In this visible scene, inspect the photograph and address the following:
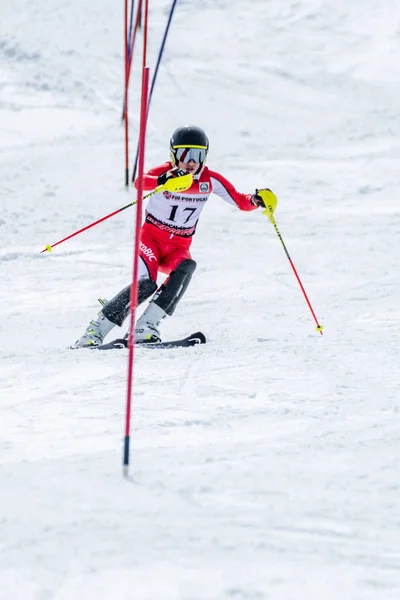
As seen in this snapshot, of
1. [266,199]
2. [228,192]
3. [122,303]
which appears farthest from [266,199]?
[122,303]

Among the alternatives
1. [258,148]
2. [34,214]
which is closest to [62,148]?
[34,214]

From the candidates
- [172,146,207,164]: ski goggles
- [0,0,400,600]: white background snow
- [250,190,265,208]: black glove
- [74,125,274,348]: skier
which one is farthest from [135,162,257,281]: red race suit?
[0,0,400,600]: white background snow

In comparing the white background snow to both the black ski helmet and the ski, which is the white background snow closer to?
the ski

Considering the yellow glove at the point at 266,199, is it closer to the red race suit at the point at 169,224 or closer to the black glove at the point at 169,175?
the red race suit at the point at 169,224

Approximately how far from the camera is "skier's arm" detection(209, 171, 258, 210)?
570 cm

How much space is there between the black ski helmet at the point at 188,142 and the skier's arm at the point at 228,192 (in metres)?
0.31

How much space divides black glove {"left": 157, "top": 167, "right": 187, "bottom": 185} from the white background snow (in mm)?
1166

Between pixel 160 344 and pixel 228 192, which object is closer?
pixel 160 344

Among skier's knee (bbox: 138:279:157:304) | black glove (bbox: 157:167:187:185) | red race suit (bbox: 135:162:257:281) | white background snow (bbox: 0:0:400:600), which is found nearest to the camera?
white background snow (bbox: 0:0:400:600)

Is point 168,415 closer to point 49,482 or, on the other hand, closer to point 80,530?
point 49,482

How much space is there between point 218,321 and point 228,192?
120cm

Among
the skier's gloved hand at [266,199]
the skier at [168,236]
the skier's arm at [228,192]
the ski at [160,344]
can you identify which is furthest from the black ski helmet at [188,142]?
the ski at [160,344]

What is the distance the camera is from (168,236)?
5.60 meters

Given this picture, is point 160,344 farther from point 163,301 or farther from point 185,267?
point 185,267
